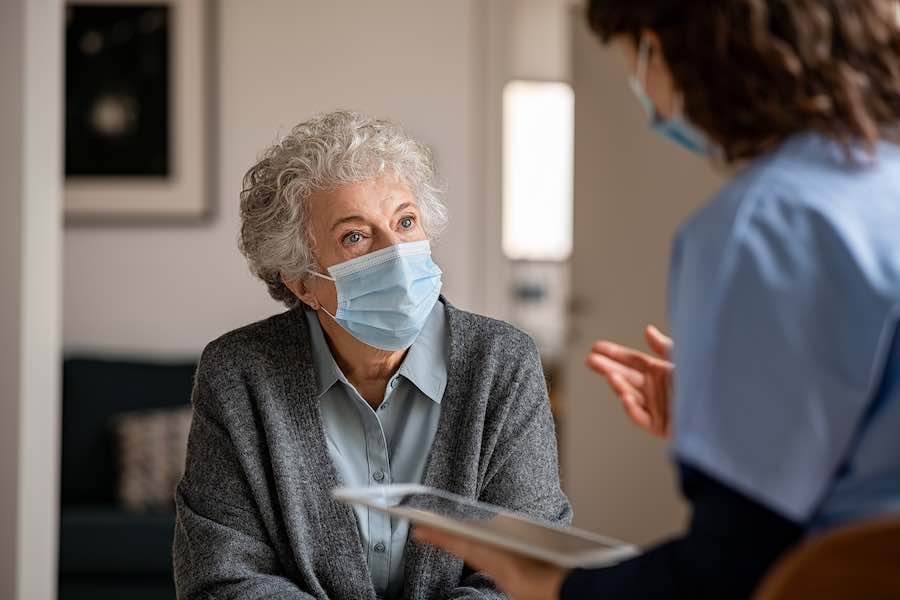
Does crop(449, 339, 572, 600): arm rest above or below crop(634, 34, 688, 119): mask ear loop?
below

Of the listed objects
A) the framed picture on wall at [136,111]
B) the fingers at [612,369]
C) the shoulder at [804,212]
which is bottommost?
the fingers at [612,369]

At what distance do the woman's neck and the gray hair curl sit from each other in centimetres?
14

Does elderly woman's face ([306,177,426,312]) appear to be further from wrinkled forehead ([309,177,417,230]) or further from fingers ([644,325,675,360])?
fingers ([644,325,675,360])

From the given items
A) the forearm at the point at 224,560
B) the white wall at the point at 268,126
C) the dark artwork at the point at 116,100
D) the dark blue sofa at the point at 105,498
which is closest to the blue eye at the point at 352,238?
the forearm at the point at 224,560

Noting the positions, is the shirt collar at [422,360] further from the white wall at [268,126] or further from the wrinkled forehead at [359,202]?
the white wall at [268,126]

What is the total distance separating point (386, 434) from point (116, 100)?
2764 mm

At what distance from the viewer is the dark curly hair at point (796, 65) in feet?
2.85

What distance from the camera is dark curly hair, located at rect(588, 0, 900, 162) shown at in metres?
0.87

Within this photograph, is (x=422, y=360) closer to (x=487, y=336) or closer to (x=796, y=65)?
(x=487, y=336)

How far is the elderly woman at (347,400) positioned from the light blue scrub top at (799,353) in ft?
2.47

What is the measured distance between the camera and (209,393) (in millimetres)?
1599

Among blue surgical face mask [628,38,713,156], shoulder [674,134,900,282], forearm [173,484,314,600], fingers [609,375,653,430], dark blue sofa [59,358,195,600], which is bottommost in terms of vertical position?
dark blue sofa [59,358,195,600]

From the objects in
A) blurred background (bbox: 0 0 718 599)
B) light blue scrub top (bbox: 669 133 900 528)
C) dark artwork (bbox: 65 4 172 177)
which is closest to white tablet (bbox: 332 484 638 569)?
light blue scrub top (bbox: 669 133 900 528)

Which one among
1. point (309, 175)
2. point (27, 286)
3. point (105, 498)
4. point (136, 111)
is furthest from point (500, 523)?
point (136, 111)
